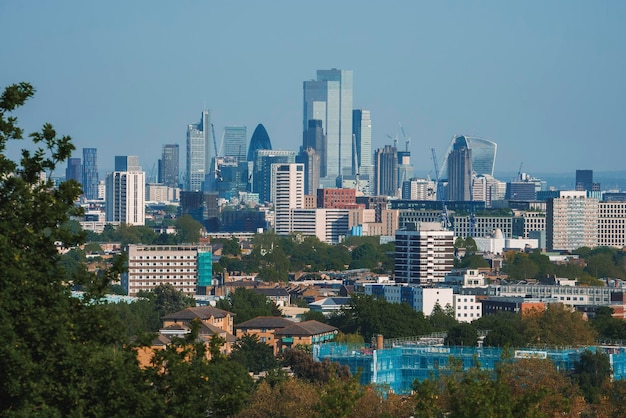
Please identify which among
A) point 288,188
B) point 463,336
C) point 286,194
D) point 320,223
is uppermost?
point 288,188

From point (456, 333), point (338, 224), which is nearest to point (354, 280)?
point (456, 333)

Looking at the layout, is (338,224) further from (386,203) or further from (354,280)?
(354,280)

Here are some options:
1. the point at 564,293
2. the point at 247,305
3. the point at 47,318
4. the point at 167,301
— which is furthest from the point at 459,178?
the point at 47,318

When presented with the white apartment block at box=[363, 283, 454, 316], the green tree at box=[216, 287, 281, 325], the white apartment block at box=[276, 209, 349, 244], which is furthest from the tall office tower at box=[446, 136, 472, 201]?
the green tree at box=[216, 287, 281, 325]

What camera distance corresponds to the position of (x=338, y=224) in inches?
5940

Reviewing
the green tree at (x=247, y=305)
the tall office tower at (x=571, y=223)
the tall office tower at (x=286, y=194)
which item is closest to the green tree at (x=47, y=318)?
the green tree at (x=247, y=305)

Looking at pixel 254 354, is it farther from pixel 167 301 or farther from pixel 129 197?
pixel 129 197

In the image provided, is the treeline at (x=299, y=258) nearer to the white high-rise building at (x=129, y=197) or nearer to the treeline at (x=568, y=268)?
the treeline at (x=568, y=268)

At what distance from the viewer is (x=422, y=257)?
79.0 meters

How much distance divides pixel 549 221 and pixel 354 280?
4917cm

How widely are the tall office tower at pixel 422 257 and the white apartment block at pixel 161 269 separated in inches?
353

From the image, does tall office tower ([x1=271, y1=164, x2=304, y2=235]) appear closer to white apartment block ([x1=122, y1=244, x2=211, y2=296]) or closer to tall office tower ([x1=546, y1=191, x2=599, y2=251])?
tall office tower ([x1=546, y1=191, x2=599, y2=251])

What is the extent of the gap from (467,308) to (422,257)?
9.04 metres

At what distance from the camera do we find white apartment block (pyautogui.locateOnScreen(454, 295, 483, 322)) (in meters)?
69.6
